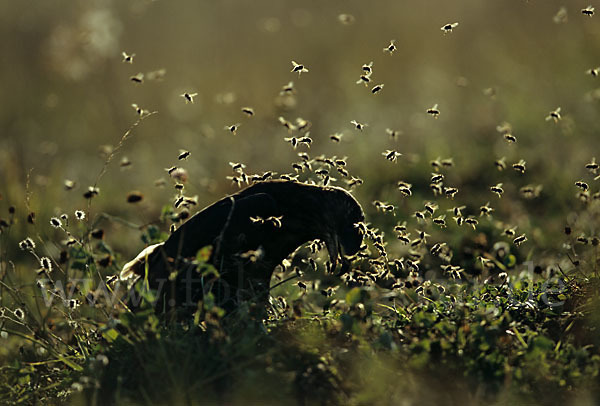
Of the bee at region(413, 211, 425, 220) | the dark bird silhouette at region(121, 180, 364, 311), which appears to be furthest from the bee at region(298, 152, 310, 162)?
the bee at region(413, 211, 425, 220)

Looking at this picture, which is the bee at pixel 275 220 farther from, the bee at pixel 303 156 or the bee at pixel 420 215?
the bee at pixel 420 215

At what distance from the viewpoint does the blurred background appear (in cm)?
891

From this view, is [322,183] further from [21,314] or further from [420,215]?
[21,314]

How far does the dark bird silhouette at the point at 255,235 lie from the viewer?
4340 millimetres

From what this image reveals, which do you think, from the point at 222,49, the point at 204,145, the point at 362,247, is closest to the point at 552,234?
the point at 362,247

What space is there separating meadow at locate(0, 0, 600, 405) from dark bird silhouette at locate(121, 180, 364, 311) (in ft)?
0.64

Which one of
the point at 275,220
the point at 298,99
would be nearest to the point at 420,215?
the point at 275,220

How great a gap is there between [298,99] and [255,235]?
375 inches

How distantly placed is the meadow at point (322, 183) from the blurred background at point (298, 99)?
0.05 metres

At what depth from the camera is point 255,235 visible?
4.38 m

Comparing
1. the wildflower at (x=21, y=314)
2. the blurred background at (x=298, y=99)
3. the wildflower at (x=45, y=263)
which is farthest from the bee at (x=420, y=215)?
the wildflower at (x=21, y=314)

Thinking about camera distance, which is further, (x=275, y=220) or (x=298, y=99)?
(x=298, y=99)

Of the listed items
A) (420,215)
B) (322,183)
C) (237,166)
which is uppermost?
(237,166)

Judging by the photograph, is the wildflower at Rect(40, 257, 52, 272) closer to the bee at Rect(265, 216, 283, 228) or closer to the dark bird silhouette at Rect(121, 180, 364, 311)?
the dark bird silhouette at Rect(121, 180, 364, 311)
